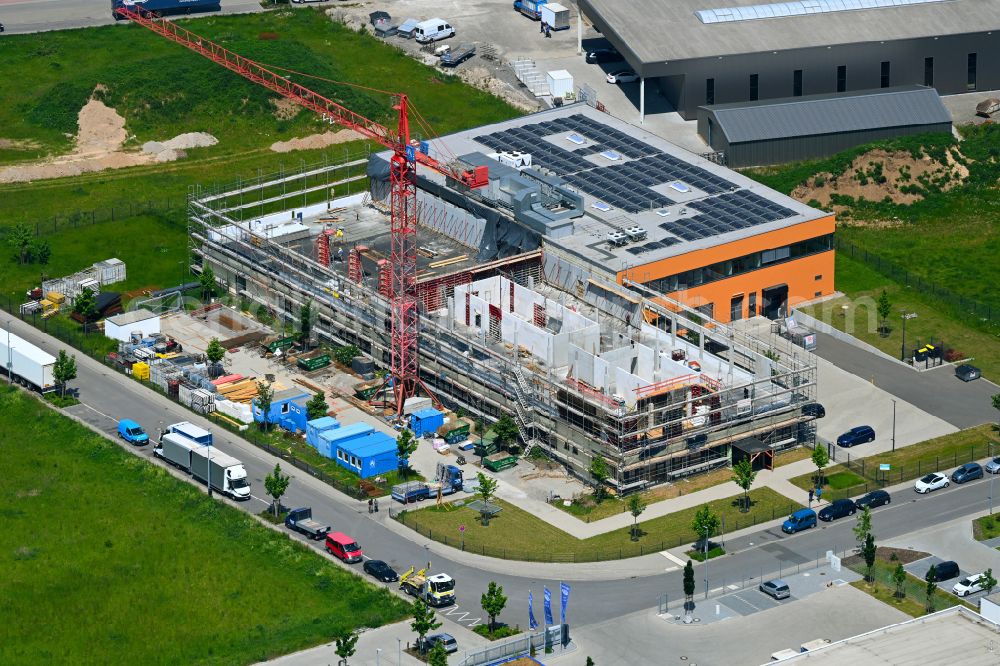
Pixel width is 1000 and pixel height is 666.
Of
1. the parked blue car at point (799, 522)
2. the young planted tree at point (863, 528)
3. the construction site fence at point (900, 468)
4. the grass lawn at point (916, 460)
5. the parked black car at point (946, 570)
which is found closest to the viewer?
the parked black car at point (946, 570)

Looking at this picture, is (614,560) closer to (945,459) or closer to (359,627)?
(359,627)

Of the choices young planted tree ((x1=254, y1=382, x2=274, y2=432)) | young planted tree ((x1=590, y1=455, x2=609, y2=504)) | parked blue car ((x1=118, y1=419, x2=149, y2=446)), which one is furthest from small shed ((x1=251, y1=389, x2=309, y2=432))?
young planted tree ((x1=590, y1=455, x2=609, y2=504))

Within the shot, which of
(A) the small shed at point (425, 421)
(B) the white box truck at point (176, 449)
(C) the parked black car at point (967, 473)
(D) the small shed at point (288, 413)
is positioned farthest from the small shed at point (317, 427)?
(C) the parked black car at point (967, 473)

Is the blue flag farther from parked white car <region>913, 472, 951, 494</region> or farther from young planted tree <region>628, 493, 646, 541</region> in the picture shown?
parked white car <region>913, 472, 951, 494</region>

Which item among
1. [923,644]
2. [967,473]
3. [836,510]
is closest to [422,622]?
[923,644]

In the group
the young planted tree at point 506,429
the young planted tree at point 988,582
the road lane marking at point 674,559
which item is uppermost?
the young planted tree at point 506,429

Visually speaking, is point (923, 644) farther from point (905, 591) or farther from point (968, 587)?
point (968, 587)

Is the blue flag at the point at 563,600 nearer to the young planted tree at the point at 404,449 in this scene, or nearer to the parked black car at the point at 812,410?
the young planted tree at the point at 404,449
